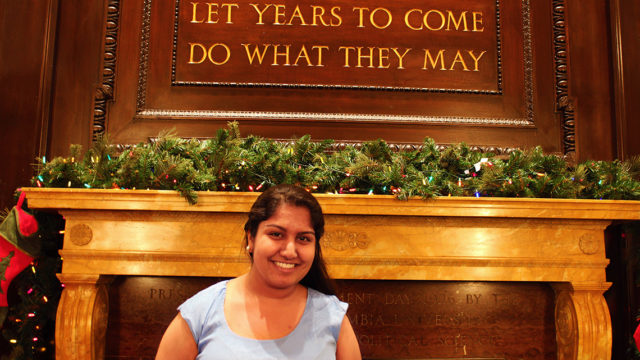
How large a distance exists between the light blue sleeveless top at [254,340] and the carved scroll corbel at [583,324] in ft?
5.90

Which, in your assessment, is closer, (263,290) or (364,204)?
(263,290)

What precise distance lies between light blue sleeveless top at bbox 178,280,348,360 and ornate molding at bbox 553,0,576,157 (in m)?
2.69

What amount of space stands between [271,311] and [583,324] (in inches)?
81.9

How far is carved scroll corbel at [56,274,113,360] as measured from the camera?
2.66 m

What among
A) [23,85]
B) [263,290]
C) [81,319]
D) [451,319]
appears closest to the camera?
[263,290]

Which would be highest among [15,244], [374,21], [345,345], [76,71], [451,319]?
[374,21]

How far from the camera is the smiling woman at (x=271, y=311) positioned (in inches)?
66.2

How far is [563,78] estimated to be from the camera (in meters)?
3.68

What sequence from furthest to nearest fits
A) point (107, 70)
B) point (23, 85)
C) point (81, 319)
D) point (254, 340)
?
1. point (107, 70)
2. point (23, 85)
3. point (81, 319)
4. point (254, 340)

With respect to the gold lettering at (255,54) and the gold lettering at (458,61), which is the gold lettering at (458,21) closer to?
the gold lettering at (458,61)

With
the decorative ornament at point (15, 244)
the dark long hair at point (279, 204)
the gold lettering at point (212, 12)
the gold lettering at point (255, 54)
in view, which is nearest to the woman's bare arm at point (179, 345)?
the dark long hair at point (279, 204)

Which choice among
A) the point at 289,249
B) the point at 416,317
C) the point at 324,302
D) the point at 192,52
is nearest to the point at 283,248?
the point at 289,249

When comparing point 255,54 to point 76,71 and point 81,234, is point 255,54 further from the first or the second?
point 81,234

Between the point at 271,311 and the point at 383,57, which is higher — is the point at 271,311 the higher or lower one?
the lower one
